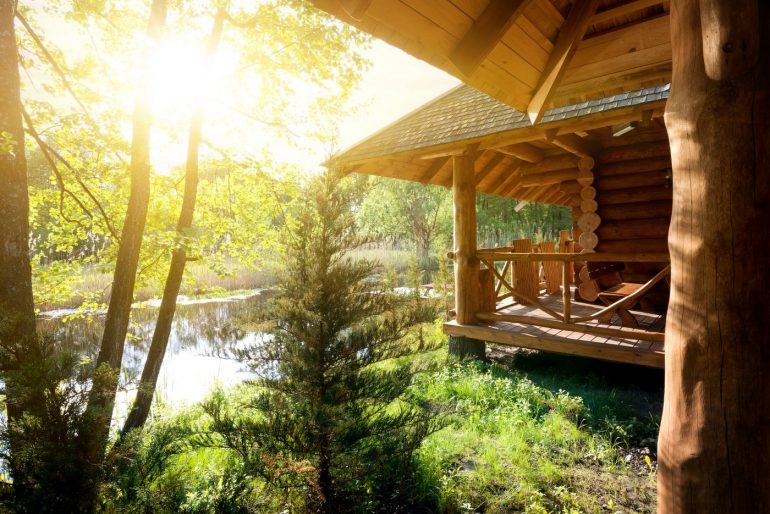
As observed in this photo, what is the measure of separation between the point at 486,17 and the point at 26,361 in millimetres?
3376

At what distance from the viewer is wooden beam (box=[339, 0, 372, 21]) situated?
1.70m

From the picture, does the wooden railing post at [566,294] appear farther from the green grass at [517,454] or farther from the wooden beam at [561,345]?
Answer: the green grass at [517,454]

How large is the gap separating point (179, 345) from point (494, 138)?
10344 mm

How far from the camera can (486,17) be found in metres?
2.14

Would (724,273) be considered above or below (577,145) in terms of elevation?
below

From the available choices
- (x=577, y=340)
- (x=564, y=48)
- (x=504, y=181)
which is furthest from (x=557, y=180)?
(x=564, y=48)

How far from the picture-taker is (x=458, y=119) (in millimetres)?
7238

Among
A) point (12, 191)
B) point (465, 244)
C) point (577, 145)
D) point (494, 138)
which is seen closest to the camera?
point (12, 191)

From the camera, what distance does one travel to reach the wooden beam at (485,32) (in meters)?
2.14

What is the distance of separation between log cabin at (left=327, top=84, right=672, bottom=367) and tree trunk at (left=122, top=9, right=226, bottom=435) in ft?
8.72

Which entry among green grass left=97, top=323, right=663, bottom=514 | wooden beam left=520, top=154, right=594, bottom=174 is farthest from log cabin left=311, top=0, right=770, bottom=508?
wooden beam left=520, top=154, right=594, bottom=174

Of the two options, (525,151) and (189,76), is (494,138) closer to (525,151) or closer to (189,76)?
(525,151)

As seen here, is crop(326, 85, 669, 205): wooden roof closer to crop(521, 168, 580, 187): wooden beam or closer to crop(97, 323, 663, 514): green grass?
crop(521, 168, 580, 187): wooden beam

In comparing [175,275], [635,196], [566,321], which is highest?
[635,196]
